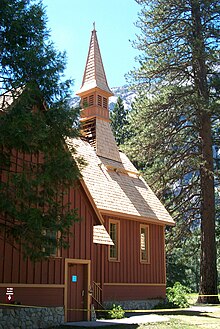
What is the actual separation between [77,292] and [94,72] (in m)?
13.4

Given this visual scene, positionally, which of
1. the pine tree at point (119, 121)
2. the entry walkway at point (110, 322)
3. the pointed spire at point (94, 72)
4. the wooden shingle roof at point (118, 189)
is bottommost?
the entry walkway at point (110, 322)

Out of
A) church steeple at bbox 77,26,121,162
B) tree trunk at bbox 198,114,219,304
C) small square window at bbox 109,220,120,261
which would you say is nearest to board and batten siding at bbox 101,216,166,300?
small square window at bbox 109,220,120,261

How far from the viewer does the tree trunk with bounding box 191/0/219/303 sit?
22.7 meters

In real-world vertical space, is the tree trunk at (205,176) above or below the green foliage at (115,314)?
above

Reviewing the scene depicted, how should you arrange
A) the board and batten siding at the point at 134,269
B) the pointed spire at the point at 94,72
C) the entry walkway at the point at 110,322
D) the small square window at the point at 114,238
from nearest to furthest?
the entry walkway at the point at 110,322 < the board and batten siding at the point at 134,269 < the small square window at the point at 114,238 < the pointed spire at the point at 94,72

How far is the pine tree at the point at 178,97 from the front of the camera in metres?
23.3

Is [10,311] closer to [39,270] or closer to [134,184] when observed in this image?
[39,270]

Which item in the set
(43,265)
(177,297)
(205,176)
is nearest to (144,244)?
(177,297)

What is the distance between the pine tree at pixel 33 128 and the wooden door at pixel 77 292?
14.2 feet

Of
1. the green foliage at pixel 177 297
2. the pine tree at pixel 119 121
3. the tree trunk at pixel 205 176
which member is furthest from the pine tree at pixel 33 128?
the pine tree at pixel 119 121

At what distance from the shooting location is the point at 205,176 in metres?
23.6

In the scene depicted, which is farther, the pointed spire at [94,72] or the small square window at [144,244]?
the pointed spire at [94,72]

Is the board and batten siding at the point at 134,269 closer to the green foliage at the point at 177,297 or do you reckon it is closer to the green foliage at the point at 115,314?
the green foliage at the point at 177,297

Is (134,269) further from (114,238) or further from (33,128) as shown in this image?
(33,128)
